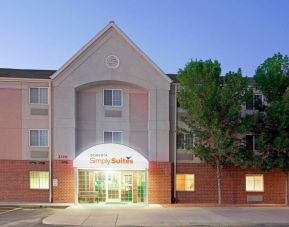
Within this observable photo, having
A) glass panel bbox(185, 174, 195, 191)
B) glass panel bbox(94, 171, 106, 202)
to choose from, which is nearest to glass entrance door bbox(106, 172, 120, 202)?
glass panel bbox(94, 171, 106, 202)

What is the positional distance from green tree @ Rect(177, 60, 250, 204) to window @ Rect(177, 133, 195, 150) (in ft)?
2.55

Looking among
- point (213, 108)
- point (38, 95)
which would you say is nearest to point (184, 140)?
point (213, 108)

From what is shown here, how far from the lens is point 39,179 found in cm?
2964

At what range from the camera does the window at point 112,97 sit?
3050 centimetres

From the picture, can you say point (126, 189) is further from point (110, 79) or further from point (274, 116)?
point (274, 116)

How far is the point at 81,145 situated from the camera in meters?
30.1

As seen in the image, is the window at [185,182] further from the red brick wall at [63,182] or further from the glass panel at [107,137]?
the red brick wall at [63,182]

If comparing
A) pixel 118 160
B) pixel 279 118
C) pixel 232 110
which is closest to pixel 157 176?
pixel 118 160

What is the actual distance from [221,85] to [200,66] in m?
1.95

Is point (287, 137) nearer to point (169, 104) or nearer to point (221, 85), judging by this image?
Result: point (221, 85)

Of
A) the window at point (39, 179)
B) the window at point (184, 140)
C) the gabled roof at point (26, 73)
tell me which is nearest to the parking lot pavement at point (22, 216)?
the window at point (39, 179)

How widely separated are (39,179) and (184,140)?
1059cm

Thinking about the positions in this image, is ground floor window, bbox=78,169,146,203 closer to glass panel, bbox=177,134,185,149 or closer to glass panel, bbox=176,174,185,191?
glass panel, bbox=176,174,185,191

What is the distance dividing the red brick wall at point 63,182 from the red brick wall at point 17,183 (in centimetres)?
91
